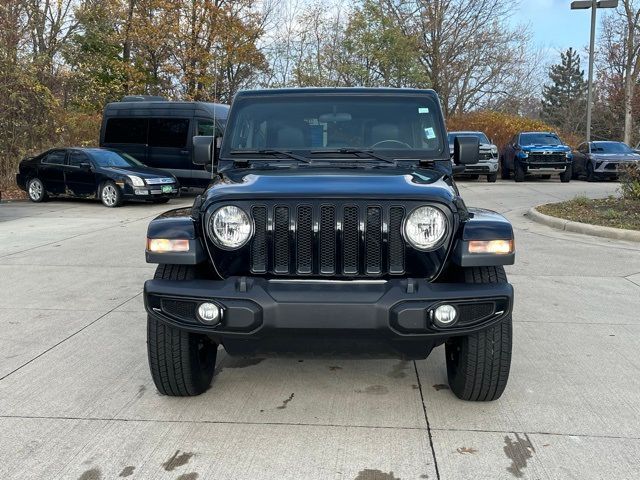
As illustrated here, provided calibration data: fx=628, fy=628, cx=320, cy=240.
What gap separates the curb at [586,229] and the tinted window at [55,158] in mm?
11444

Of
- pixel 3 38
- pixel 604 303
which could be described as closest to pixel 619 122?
pixel 3 38

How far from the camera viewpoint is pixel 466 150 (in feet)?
16.0

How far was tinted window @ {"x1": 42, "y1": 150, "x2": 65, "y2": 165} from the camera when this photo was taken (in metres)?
15.9

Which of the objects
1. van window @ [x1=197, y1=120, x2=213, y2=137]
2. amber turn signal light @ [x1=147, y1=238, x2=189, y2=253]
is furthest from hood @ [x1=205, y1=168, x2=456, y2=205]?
van window @ [x1=197, y1=120, x2=213, y2=137]

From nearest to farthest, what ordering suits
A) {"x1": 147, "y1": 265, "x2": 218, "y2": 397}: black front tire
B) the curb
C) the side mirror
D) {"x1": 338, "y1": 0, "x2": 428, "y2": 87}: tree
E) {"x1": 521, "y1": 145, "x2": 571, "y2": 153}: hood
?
{"x1": 147, "y1": 265, "x2": 218, "y2": 397}: black front tire < the side mirror < the curb < {"x1": 521, "y1": 145, "x2": 571, "y2": 153}: hood < {"x1": 338, "y1": 0, "x2": 428, "y2": 87}: tree

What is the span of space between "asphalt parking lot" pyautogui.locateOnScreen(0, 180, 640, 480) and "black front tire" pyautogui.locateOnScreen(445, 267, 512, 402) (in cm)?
16

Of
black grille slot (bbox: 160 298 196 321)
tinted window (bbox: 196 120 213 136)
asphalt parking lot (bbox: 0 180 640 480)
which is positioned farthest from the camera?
tinted window (bbox: 196 120 213 136)

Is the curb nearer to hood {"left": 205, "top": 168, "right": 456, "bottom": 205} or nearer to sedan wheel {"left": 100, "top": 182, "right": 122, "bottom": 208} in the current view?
hood {"left": 205, "top": 168, "right": 456, "bottom": 205}

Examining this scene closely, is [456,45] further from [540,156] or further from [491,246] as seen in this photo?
[491,246]

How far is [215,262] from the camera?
3418 mm

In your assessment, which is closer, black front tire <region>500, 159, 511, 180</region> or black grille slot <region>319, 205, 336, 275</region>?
black grille slot <region>319, 205, 336, 275</region>

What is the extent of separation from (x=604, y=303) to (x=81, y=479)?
201 inches

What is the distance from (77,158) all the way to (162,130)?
99.8 inches

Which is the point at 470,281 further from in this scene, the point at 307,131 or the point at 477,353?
the point at 307,131
